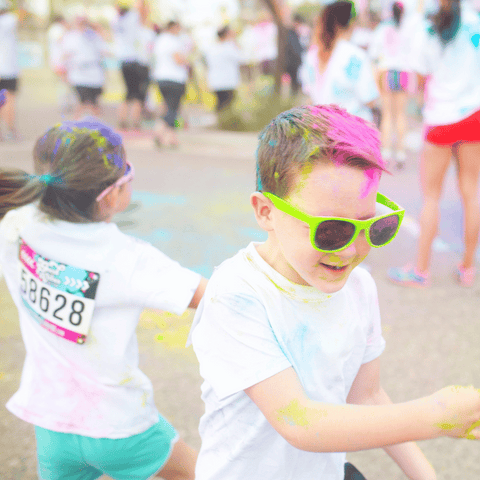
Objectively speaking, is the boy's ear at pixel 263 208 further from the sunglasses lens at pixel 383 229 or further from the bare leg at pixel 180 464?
the bare leg at pixel 180 464

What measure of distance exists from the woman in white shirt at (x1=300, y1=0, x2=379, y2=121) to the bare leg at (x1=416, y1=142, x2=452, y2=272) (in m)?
0.66

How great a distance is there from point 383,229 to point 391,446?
1.99 ft

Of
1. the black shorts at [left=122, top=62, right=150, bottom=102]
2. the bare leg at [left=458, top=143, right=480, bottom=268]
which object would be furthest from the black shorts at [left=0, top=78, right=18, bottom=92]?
the bare leg at [left=458, top=143, right=480, bottom=268]

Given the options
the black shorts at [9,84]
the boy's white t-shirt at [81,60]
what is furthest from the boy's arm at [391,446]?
the boy's white t-shirt at [81,60]

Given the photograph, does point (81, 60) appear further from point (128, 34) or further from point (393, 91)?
point (393, 91)

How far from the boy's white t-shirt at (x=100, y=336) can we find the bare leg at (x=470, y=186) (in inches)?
96.9

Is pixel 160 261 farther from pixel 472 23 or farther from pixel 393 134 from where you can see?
pixel 393 134

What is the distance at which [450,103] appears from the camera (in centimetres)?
337

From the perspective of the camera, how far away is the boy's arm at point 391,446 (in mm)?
1343

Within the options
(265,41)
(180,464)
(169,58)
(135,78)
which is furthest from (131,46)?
(180,464)

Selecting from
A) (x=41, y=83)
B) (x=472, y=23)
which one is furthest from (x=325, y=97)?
(x=41, y=83)

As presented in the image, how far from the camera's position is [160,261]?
1569 millimetres

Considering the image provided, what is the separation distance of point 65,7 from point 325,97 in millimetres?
28321

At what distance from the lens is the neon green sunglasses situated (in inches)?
41.6
